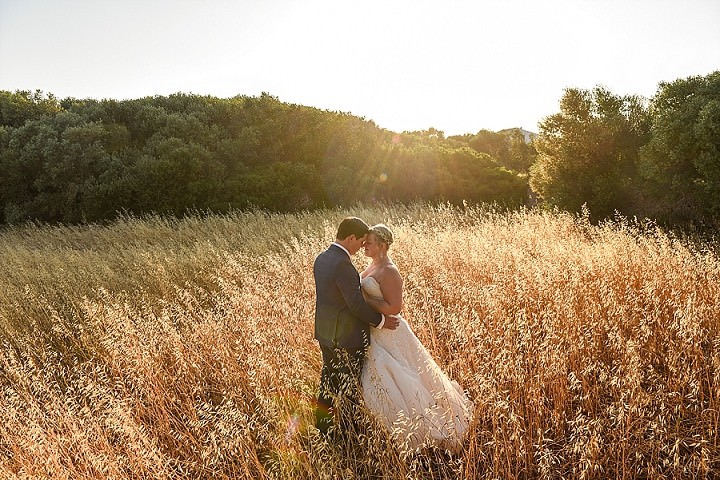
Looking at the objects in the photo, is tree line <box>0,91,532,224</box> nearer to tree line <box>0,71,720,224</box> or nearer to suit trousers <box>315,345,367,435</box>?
tree line <box>0,71,720,224</box>

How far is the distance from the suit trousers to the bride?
0.12 m

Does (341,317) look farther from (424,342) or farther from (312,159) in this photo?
(312,159)

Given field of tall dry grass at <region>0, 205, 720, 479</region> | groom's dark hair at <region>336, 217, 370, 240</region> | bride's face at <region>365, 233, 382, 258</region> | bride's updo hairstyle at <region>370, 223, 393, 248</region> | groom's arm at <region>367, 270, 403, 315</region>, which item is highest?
groom's dark hair at <region>336, 217, 370, 240</region>

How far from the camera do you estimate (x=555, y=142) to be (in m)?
14.5

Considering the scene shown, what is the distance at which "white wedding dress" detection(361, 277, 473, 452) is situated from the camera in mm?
3162

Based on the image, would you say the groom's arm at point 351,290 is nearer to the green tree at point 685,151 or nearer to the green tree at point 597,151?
the green tree at point 685,151

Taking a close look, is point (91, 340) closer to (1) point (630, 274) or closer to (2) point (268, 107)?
(1) point (630, 274)

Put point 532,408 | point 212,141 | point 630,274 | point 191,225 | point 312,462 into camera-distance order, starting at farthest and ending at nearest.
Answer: point 212,141, point 191,225, point 630,274, point 532,408, point 312,462

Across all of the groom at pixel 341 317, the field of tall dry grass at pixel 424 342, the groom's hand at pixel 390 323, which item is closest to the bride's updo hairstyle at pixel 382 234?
the groom at pixel 341 317

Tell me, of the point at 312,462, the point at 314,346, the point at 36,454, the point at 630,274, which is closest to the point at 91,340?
the point at 36,454

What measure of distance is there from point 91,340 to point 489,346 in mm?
4791

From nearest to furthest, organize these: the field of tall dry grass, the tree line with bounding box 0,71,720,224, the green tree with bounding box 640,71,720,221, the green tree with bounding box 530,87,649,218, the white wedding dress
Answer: the field of tall dry grass → the white wedding dress → the green tree with bounding box 640,71,720,221 → the tree line with bounding box 0,71,720,224 → the green tree with bounding box 530,87,649,218

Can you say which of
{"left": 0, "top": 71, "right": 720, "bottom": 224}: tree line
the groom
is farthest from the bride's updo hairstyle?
{"left": 0, "top": 71, "right": 720, "bottom": 224}: tree line

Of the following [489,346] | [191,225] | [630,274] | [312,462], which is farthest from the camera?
[191,225]
